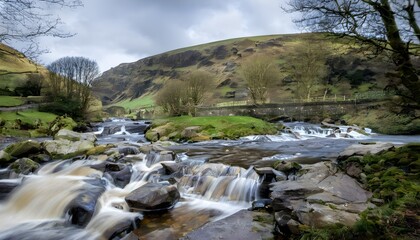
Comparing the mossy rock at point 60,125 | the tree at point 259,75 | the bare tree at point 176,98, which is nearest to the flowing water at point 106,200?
the mossy rock at point 60,125

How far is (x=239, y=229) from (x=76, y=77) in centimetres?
4086

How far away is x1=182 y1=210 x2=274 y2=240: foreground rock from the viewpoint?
6059 mm

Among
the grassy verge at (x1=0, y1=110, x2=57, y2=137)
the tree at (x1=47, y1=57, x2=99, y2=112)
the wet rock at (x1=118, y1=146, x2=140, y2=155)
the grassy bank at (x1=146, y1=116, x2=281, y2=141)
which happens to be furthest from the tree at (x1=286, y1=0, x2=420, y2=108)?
the tree at (x1=47, y1=57, x2=99, y2=112)

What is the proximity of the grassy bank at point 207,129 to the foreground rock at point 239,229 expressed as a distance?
52.9ft

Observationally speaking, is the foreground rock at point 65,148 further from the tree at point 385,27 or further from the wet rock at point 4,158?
the tree at point 385,27

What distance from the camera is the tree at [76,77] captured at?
130ft

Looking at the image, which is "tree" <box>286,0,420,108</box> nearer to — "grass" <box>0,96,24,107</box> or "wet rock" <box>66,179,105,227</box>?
"wet rock" <box>66,179,105,227</box>

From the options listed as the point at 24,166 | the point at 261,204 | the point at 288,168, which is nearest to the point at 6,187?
the point at 24,166

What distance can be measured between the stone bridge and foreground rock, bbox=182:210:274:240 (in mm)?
33079

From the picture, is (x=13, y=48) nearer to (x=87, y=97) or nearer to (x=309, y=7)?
(x=309, y=7)

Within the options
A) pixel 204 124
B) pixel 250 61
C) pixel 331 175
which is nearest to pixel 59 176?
pixel 331 175

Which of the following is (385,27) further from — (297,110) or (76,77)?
(76,77)

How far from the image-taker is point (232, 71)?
104 meters

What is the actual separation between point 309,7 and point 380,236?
6750mm
